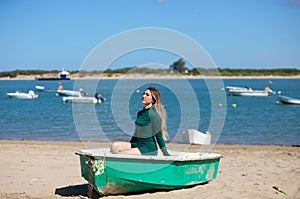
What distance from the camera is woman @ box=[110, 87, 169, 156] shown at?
788cm

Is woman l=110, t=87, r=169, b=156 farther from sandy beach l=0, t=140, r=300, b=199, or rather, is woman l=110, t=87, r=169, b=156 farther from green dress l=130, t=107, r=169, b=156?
sandy beach l=0, t=140, r=300, b=199

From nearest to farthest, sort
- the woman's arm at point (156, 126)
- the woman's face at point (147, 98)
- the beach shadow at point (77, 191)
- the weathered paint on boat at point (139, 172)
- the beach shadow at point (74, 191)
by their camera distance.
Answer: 1. the weathered paint on boat at point (139, 172)
2. the woman's arm at point (156, 126)
3. the woman's face at point (147, 98)
4. the beach shadow at point (77, 191)
5. the beach shadow at point (74, 191)

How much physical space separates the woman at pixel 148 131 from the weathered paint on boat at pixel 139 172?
0.96ft

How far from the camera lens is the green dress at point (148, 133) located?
788 centimetres

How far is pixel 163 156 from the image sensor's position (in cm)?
781

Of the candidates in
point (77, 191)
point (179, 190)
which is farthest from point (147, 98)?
point (77, 191)

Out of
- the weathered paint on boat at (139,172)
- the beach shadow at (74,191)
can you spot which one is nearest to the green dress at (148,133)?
the weathered paint on boat at (139,172)

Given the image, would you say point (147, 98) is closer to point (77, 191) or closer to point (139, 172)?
point (139, 172)

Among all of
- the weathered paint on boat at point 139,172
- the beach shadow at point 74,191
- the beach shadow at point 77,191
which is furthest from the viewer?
the beach shadow at point 74,191

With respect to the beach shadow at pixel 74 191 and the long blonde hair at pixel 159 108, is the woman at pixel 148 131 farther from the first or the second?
the beach shadow at pixel 74 191

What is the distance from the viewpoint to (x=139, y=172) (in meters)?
7.71

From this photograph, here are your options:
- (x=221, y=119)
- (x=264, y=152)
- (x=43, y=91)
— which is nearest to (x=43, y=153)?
(x=264, y=152)

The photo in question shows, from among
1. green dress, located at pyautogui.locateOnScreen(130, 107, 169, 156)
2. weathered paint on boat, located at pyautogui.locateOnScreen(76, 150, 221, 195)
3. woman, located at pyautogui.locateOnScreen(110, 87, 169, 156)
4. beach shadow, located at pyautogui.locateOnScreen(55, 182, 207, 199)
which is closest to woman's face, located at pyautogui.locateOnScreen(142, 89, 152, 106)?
woman, located at pyautogui.locateOnScreen(110, 87, 169, 156)

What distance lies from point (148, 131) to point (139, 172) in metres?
0.67
